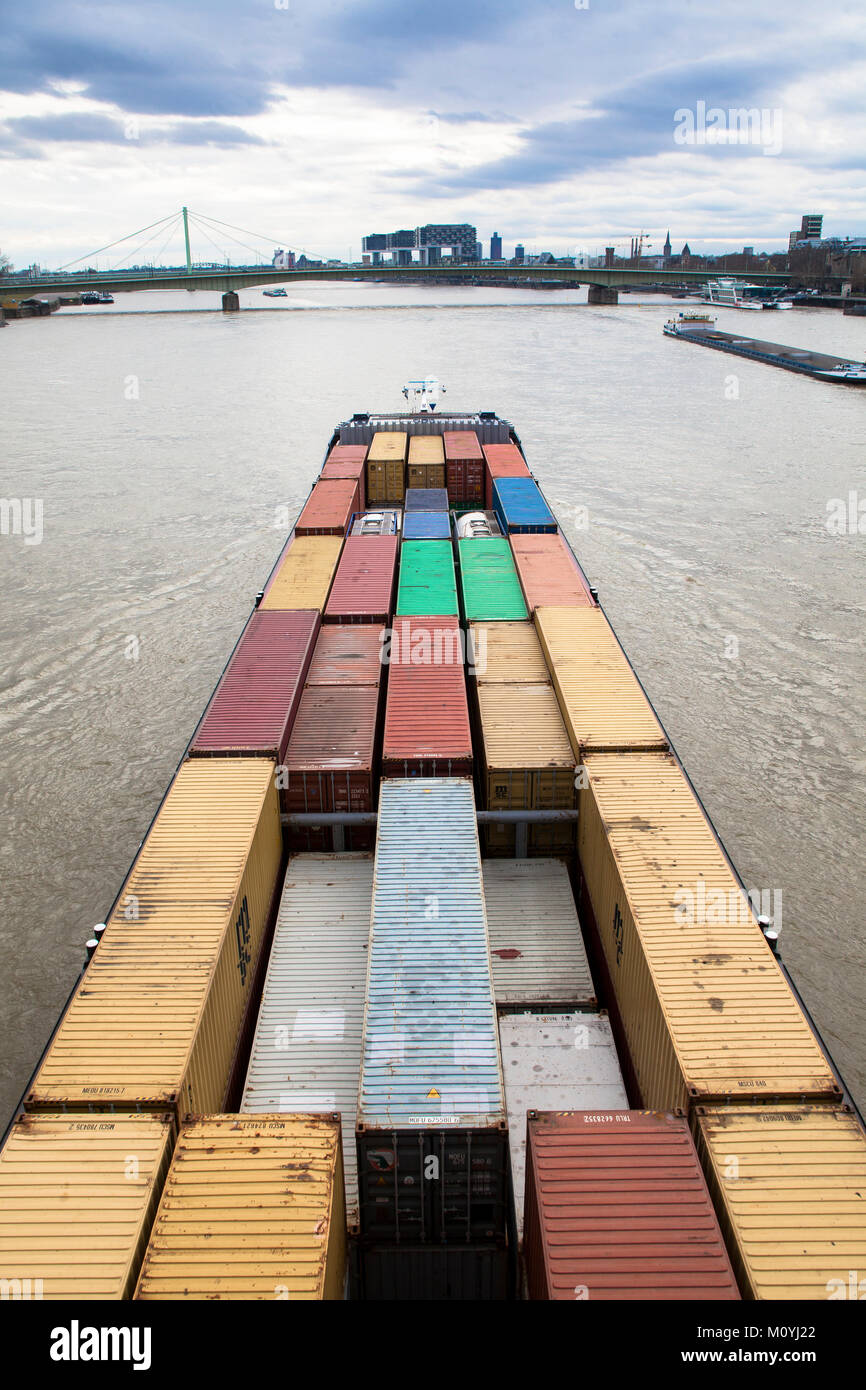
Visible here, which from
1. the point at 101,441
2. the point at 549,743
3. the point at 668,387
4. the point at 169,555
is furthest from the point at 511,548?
the point at 668,387

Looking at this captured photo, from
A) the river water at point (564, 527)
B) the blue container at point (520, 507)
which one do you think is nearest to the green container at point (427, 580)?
the blue container at point (520, 507)

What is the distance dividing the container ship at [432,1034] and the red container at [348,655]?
174 mm

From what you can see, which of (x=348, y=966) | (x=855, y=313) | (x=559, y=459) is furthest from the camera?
(x=855, y=313)

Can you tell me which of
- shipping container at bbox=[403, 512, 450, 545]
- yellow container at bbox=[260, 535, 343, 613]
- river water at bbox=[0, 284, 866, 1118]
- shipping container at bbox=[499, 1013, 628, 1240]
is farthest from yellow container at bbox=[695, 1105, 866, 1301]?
shipping container at bbox=[403, 512, 450, 545]

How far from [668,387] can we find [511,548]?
73540 millimetres

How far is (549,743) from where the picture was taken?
21.0 metres

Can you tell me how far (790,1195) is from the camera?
10.7 metres

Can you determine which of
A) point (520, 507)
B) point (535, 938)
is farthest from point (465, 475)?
point (535, 938)

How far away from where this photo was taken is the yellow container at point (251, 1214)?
9.74 m

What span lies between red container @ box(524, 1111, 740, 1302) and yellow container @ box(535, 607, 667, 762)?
9.69 meters

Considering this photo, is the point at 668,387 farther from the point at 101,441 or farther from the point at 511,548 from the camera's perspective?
the point at 511,548

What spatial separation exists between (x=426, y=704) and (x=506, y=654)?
4.76 meters

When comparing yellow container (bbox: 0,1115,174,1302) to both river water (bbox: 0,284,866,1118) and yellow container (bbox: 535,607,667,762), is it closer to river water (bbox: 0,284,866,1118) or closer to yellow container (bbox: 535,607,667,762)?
river water (bbox: 0,284,866,1118)

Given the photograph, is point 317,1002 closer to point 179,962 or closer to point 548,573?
point 179,962
